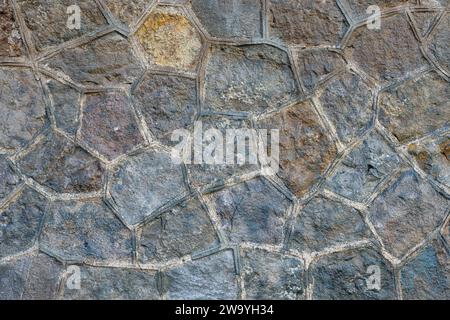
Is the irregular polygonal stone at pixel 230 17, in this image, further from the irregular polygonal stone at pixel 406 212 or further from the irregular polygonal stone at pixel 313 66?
the irregular polygonal stone at pixel 406 212

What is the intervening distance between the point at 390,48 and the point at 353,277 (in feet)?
3.51

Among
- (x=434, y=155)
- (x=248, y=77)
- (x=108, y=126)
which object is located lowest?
(x=434, y=155)

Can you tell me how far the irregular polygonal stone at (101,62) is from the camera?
2.71 metres

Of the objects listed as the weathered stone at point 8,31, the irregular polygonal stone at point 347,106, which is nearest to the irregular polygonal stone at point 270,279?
the irregular polygonal stone at point 347,106

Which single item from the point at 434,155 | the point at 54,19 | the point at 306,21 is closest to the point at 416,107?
the point at 434,155

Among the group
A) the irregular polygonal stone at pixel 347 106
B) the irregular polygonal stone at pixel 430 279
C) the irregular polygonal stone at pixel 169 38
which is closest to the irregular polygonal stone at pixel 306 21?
the irregular polygonal stone at pixel 347 106

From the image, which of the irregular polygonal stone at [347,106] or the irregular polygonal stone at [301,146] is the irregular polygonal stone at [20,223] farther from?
the irregular polygonal stone at [347,106]

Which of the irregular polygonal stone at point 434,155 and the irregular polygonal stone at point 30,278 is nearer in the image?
the irregular polygonal stone at point 30,278

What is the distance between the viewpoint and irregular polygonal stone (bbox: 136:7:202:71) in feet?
8.98

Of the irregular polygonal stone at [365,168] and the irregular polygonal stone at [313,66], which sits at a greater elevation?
the irregular polygonal stone at [313,66]

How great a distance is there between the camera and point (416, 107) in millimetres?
2768

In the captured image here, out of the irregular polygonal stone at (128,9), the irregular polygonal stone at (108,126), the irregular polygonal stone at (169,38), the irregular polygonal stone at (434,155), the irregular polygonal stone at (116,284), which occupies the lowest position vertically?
the irregular polygonal stone at (116,284)

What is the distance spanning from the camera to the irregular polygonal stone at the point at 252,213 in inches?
108

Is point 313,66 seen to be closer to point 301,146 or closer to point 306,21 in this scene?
point 306,21
